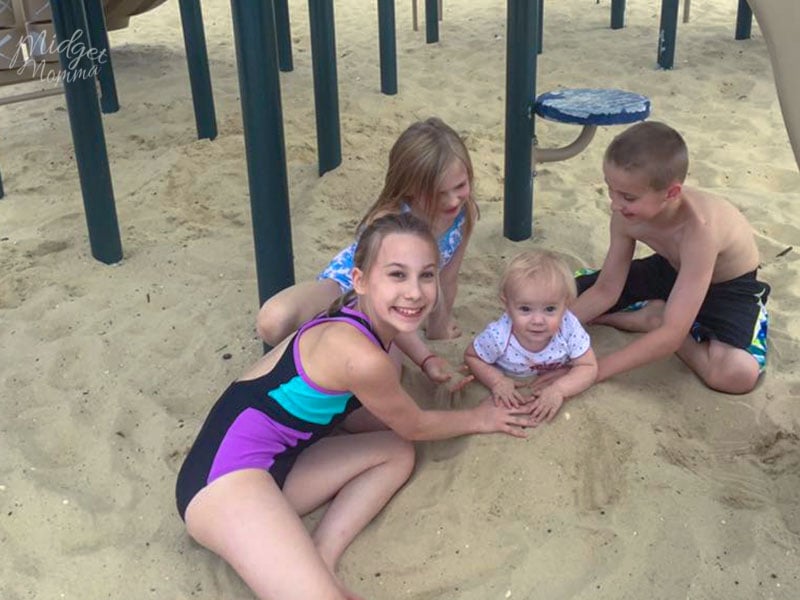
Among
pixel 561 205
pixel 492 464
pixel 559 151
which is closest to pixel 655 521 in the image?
pixel 492 464

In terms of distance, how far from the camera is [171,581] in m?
1.84

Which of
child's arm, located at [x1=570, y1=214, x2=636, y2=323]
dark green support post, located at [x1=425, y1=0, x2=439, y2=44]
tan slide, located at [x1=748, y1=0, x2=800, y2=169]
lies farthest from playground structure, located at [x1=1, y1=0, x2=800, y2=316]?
dark green support post, located at [x1=425, y1=0, x2=439, y2=44]

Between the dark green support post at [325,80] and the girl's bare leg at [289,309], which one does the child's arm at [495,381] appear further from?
the dark green support post at [325,80]

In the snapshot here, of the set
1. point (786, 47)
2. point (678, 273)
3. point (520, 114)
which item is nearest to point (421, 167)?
point (678, 273)

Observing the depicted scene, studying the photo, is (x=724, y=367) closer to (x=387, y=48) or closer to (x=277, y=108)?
(x=277, y=108)

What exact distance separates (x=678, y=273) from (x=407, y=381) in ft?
2.69

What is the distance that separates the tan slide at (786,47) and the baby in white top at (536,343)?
35.9 inches

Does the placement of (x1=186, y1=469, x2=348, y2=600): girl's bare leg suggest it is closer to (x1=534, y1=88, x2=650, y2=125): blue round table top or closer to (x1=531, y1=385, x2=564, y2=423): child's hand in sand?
(x1=531, y1=385, x2=564, y2=423): child's hand in sand

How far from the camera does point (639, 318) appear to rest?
2.58 metres

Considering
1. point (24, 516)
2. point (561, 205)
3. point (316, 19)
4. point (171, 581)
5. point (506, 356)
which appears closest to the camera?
point (171, 581)

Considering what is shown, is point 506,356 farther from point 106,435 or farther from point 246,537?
point 106,435

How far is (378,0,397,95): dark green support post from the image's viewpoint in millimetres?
4914

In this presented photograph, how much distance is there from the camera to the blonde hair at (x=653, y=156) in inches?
85.4

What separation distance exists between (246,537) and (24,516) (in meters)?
0.63
